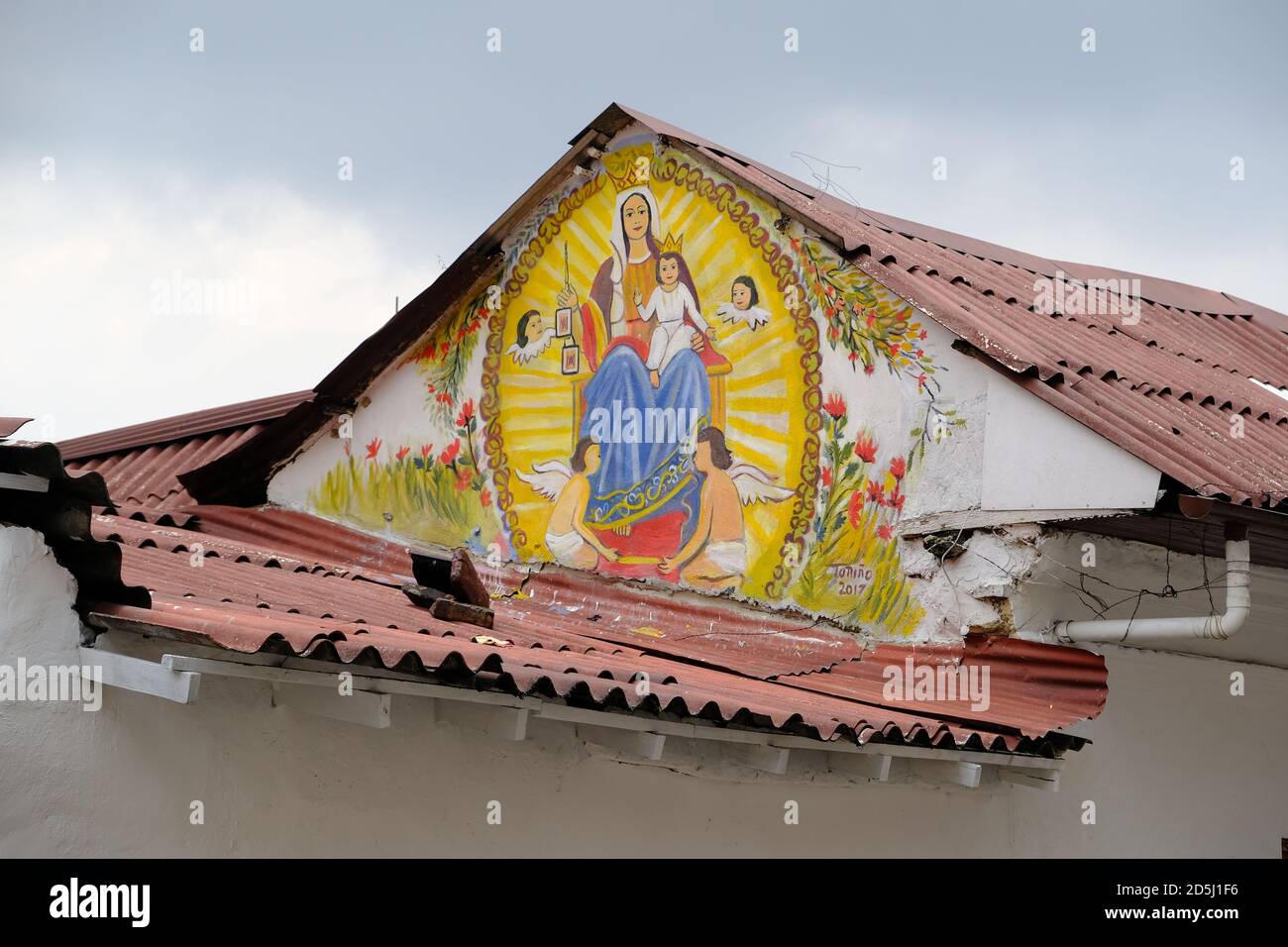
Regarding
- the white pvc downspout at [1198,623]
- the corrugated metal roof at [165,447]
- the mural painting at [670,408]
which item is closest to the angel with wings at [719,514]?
the mural painting at [670,408]

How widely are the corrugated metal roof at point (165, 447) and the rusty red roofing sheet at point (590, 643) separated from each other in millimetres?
872

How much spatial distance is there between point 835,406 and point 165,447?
581cm

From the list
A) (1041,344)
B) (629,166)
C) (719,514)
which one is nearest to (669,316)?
(629,166)

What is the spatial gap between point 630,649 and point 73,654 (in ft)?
10.6

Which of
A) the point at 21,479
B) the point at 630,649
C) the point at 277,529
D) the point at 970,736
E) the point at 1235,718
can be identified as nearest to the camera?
the point at 21,479

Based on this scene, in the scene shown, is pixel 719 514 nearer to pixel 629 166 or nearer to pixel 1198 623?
pixel 629 166

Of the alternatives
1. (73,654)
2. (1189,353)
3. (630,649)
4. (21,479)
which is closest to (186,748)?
(73,654)

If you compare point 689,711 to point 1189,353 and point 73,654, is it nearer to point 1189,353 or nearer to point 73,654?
point 73,654

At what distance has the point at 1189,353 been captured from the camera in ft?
29.6

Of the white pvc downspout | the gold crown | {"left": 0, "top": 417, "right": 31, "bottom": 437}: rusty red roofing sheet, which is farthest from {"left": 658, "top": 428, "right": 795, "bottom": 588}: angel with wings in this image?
{"left": 0, "top": 417, "right": 31, "bottom": 437}: rusty red roofing sheet

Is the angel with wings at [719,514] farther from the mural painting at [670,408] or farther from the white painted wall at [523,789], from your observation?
the white painted wall at [523,789]

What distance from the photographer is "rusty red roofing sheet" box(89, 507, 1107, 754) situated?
481 cm

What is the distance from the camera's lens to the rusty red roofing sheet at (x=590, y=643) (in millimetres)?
4809
